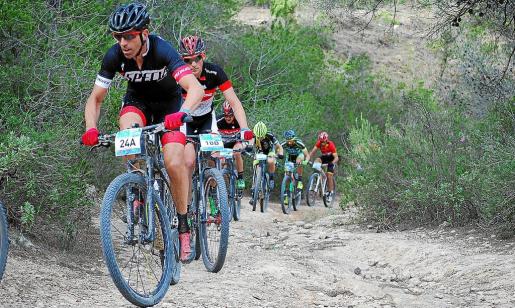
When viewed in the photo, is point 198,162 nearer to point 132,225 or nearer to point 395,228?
point 132,225

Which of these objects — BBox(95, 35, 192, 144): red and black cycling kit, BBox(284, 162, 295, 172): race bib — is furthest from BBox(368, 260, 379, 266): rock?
BBox(284, 162, 295, 172): race bib

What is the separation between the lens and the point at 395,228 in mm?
11242

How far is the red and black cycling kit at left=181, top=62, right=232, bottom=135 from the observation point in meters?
8.27

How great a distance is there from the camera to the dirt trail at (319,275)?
246 inches

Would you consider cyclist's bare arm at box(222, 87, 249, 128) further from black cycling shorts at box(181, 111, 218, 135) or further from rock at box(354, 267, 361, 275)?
rock at box(354, 267, 361, 275)

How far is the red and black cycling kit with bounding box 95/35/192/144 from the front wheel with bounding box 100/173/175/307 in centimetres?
54

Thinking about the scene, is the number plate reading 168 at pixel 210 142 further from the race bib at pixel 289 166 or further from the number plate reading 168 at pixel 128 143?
the race bib at pixel 289 166

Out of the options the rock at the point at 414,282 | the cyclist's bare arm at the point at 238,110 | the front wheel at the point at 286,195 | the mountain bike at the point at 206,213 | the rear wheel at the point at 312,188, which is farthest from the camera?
the rear wheel at the point at 312,188

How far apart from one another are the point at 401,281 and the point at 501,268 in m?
1.04

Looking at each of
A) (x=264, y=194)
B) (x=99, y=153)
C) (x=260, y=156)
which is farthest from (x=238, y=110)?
(x=264, y=194)

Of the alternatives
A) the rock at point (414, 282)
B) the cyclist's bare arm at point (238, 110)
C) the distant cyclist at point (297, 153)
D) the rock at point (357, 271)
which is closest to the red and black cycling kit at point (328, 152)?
the distant cyclist at point (297, 153)

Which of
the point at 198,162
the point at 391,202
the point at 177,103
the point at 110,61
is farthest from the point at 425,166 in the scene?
the point at 110,61

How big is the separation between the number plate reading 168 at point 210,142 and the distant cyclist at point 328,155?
1132 cm

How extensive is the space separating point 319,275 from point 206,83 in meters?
2.41
